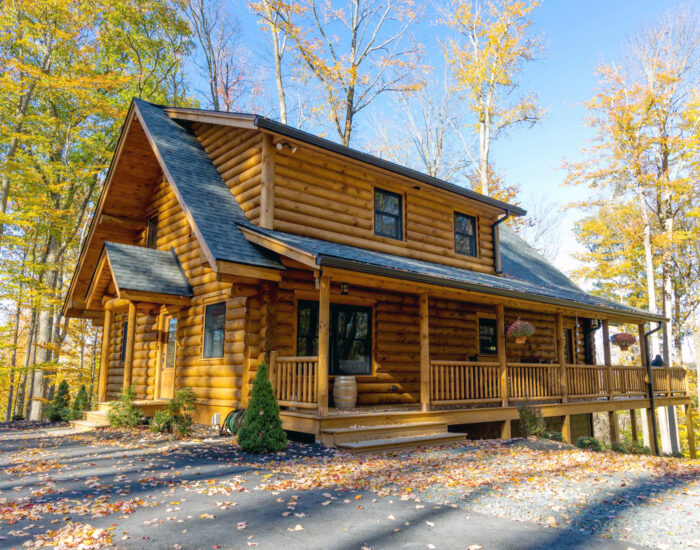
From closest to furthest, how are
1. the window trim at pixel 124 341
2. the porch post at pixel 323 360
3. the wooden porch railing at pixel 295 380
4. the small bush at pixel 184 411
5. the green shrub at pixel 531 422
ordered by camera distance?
the porch post at pixel 323 360, the wooden porch railing at pixel 295 380, the small bush at pixel 184 411, the green shrub at pixel 531 422, the window trim at pixel 124 341

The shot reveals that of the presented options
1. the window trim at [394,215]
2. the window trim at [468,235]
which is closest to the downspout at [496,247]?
the window trim at [468,235]

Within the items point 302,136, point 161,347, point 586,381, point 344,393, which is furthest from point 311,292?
point 586,381

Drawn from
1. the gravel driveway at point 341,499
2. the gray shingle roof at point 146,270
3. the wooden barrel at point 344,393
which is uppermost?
the gray shingle roof at point 146,270

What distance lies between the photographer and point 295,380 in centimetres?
1001

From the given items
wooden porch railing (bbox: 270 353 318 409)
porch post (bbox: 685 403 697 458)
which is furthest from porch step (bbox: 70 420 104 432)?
porch post (bbox: 685 403 697 458)

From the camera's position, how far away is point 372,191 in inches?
537

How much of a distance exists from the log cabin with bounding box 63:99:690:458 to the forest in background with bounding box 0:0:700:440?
7457 mm

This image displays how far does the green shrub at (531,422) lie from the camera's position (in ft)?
36.9

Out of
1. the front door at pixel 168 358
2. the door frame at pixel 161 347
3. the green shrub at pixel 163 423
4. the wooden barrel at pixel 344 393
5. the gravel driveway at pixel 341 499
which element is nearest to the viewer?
the gravel driveway at pixel 341 499

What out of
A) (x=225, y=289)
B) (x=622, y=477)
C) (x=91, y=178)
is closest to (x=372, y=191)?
(x=225, y=289)

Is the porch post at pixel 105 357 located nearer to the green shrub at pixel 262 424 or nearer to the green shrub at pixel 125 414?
the green shrub at pixel 125 414

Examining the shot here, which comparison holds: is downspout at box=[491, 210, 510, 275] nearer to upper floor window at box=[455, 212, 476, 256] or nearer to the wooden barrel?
upper floor window at box=[455, 212, 476, 256]

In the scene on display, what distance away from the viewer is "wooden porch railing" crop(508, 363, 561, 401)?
12.9m

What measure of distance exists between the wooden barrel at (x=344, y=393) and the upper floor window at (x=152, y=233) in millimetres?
7163
